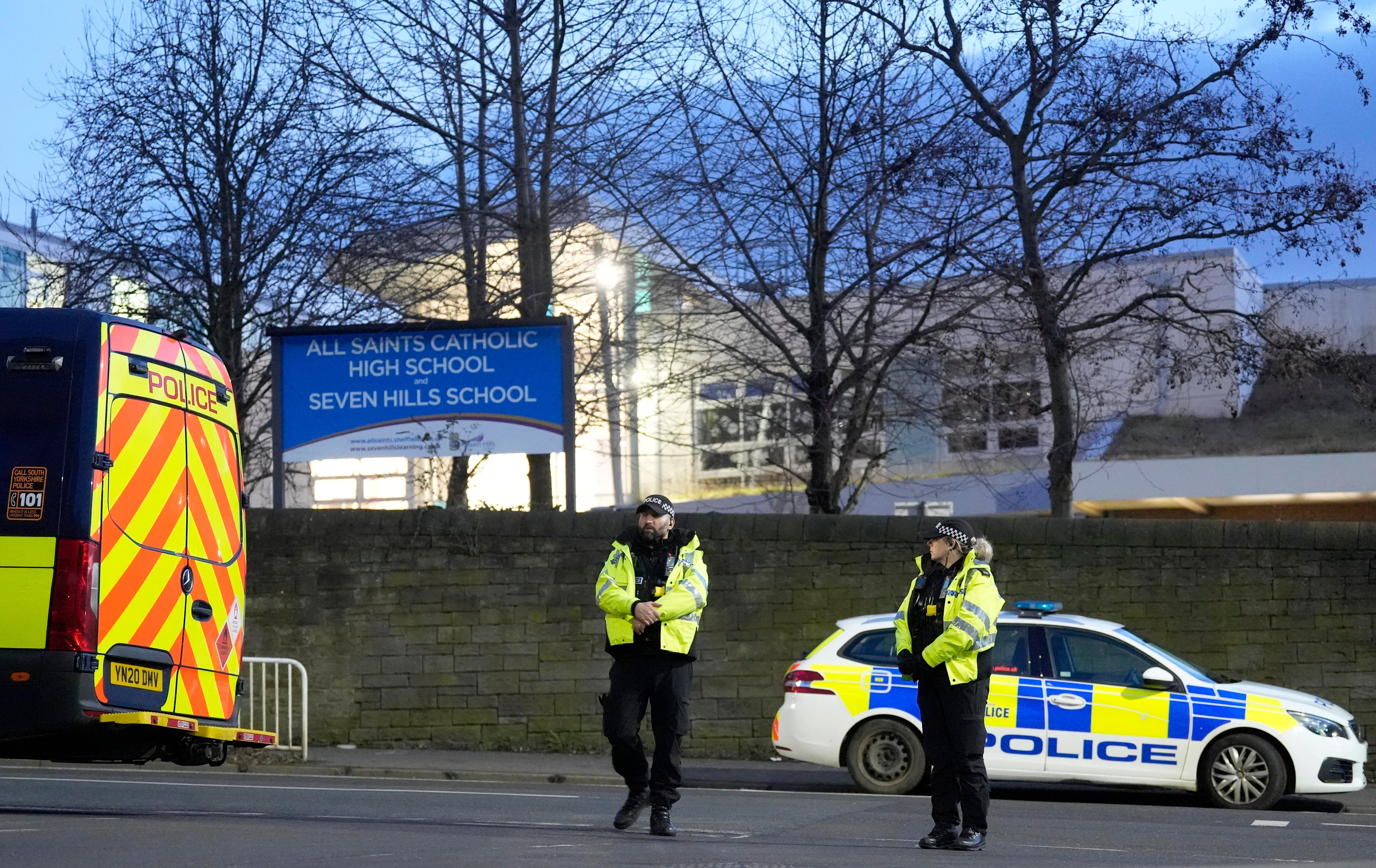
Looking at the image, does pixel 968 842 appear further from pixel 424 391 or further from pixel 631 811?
pixel 424 391

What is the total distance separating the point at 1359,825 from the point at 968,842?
163 inches

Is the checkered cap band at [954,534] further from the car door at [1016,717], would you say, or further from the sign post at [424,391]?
the sign post at [424,391]

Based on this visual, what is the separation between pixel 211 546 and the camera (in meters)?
8.61

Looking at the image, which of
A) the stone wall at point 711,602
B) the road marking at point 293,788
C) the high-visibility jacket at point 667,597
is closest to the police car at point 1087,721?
the road marking at point 293,788

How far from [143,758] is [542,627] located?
22.7 ft

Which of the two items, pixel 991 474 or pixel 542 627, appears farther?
pixel 991 474

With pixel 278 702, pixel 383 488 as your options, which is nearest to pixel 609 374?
pixel 278 702

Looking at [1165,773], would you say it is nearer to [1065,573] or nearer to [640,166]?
[1065,573]

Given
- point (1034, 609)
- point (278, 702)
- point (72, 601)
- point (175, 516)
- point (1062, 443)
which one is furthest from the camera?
point (1062, 443)

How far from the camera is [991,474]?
18.1m

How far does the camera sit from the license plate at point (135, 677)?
7617 mm

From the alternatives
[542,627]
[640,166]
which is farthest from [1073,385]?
[542,627]

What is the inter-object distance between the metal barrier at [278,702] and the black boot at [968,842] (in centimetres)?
755

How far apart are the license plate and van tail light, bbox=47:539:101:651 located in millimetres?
198
